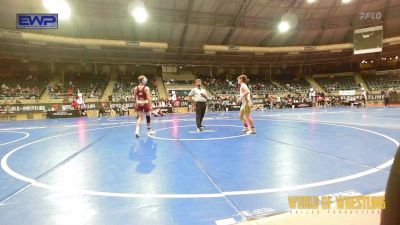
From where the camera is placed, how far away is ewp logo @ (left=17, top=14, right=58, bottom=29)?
23531 mm

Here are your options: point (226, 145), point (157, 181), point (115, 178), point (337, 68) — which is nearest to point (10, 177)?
point (115, 178)

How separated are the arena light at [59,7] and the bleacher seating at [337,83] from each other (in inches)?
1424

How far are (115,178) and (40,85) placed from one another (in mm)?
32097

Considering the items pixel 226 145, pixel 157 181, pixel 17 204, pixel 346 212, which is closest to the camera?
pixel 346 212

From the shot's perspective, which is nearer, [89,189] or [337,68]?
[89,189]

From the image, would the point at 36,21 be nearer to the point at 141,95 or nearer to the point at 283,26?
the point at 141,95

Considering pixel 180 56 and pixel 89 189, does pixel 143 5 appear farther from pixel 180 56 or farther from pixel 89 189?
pixel 89 189

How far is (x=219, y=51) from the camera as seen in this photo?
37062 millimetres

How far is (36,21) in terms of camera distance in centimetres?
2592

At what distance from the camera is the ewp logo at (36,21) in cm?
2353

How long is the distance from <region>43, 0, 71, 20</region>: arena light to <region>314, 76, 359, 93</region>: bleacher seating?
3616 centimetres

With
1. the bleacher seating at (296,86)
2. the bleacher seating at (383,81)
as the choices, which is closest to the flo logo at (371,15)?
the bleacher seating at (383,81)

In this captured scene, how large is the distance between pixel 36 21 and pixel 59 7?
4170 mm

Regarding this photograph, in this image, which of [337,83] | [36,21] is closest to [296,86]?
[337,83]
